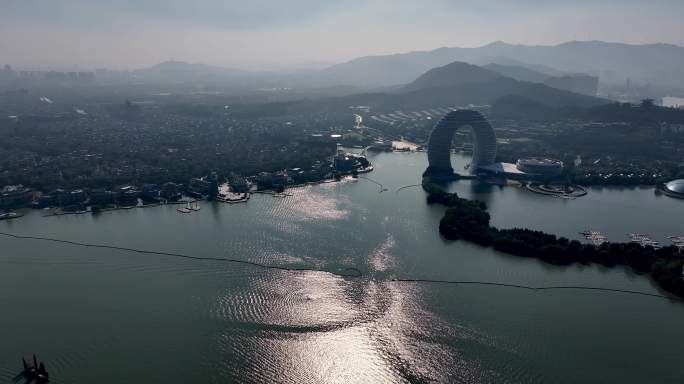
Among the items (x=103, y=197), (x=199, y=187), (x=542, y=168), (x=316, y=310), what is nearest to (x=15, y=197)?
(x=103, y=197)

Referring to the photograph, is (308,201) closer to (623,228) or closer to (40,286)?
(40,286)

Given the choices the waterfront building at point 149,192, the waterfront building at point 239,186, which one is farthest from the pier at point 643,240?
the waterfront building at point 149,192

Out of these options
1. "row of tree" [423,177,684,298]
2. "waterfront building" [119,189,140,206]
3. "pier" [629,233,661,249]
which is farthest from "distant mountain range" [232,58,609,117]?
"row of tree" [423,177,684,298]

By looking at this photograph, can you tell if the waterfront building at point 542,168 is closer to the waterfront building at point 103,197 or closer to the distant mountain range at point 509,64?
the waterfront building at point 103,197

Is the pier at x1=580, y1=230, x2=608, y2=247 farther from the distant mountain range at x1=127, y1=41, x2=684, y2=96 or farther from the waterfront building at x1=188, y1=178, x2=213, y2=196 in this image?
the distant mountain range at x1=127, y1=41, x2=684, y2=96

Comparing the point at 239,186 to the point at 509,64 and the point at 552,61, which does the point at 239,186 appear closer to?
the point at 509,64

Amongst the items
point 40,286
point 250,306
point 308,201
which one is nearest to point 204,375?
point 250,306
